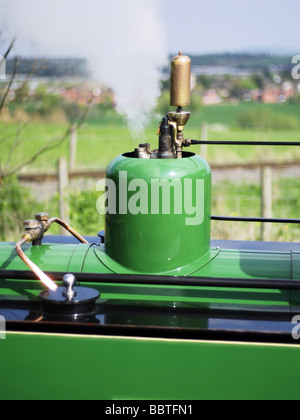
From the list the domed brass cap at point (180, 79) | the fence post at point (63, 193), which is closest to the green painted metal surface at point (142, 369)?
the domed brass cap at point (180, 79)

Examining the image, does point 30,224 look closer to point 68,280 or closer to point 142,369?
point 68,280

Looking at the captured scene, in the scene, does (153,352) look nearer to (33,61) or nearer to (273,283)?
(273,283)

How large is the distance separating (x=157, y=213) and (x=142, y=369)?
59cm

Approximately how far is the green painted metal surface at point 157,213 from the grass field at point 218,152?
1.21 ft

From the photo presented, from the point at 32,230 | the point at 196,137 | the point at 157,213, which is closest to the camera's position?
the point at 157,213

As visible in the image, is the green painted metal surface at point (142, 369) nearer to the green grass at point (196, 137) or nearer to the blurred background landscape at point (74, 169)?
the blurred background landscape at point (74, 169)

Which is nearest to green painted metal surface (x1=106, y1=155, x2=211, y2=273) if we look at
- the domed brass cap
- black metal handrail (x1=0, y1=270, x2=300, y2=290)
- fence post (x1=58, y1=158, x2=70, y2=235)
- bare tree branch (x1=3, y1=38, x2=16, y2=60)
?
black metal handrail (x1=0, y1=270, x2=300, y2=290)

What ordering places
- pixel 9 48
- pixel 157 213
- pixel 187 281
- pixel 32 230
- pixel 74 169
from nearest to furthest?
pixel 187 281 < pixel 157 213 < pixel 32 230 < pixel 9 48 < pixel 74 169

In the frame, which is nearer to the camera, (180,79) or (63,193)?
(180,79)

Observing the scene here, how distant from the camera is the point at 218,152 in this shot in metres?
16.2

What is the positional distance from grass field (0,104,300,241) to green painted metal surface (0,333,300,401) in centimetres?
100

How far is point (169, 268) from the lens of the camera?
2289 mm

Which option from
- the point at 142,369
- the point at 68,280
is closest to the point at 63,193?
the point at 68,280
